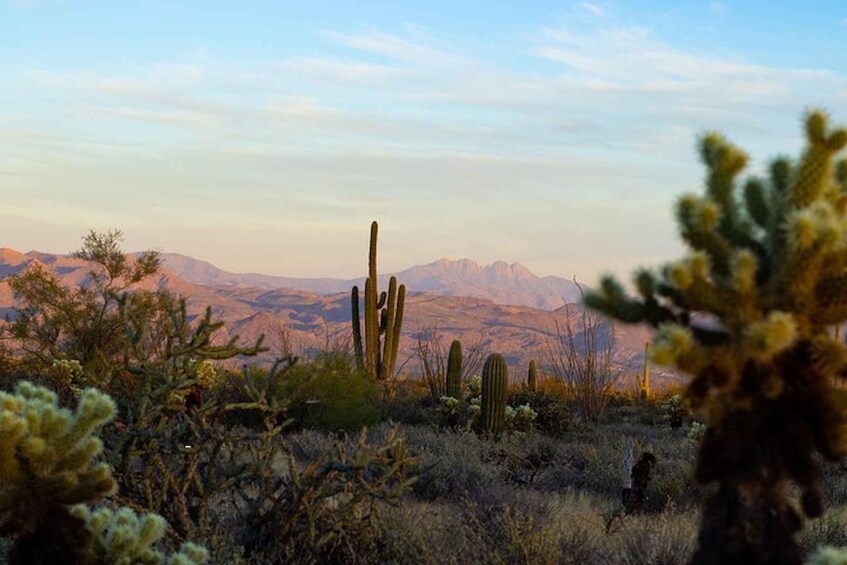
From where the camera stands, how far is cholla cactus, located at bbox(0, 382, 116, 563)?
13.8ft

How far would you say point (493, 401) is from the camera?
15.0m

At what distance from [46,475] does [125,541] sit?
1.43 feet

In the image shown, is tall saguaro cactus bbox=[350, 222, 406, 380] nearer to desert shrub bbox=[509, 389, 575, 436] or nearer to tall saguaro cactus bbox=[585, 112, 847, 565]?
desert shrub bbox=[509, 389, 575, 436]

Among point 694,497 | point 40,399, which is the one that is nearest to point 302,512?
point 40,399

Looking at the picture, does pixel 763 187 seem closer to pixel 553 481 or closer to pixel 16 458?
pixel 16 458

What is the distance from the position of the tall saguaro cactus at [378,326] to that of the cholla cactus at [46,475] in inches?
682

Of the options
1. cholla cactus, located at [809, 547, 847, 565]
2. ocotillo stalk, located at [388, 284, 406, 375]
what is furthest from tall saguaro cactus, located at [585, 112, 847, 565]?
ocotillo stalk, located at [388, 284, 406, 375]

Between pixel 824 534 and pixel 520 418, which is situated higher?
pixel 824 534

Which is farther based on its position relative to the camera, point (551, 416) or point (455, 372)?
point (455, 372)

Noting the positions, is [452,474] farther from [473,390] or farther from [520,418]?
[473,390]

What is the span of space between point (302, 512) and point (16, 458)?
2298mm

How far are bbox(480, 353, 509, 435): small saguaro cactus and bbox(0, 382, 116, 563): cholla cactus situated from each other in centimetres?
1090

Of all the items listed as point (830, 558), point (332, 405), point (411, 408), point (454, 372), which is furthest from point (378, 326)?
point (830, 558)

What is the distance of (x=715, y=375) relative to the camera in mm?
3457
